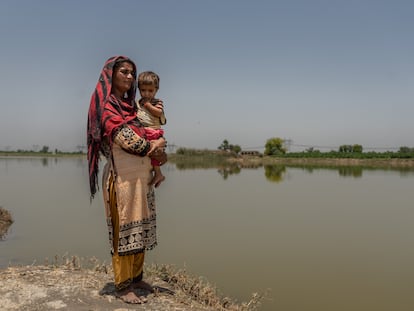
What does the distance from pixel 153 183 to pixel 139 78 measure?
2.32ft

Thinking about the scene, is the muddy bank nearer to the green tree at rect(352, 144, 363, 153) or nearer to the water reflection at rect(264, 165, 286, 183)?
the water reflection at rect(264, 165, 286, 183)

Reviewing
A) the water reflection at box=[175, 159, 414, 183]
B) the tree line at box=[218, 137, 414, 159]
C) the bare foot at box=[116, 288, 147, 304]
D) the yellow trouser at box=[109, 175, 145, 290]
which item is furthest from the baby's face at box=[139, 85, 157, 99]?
the tree line at box=[218, 137, 414, 159]

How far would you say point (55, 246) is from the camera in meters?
5.79

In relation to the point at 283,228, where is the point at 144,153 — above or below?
above

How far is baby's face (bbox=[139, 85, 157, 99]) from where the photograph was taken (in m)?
2.52

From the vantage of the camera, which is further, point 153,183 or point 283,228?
point 283,228

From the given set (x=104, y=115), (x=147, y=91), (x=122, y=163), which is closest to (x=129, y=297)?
(x=122, y=163)

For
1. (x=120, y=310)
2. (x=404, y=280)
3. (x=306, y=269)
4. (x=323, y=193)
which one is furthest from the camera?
(x=323, y=193)

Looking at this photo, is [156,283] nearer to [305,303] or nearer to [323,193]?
[305,303]

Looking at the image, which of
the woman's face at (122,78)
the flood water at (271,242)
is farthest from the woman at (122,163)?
the flood water at (271,242)

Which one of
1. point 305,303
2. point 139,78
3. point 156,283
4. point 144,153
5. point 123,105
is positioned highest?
point 139,78

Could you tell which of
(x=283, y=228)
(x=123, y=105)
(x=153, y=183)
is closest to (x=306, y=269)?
(x=283, y=228)

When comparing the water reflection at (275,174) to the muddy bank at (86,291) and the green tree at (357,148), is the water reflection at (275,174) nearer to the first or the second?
the muddy bank at (86,291)

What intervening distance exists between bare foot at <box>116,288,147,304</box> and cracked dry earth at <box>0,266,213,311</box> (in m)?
0.03
